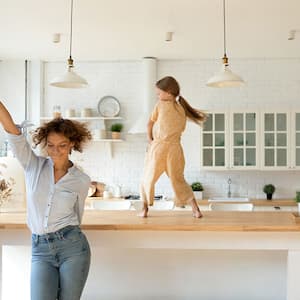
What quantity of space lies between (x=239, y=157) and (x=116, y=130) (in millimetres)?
1705

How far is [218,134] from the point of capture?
248 inches

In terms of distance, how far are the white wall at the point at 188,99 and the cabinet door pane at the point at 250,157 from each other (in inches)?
14.4

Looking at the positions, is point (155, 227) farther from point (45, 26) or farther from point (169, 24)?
point (45, 26)

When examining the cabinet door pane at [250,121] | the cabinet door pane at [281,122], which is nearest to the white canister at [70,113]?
the cabinet door pane at [250,121]

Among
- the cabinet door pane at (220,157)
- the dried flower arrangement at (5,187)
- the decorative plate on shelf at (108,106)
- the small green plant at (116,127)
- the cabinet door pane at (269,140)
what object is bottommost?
the dried flower arrangement at (5,187)

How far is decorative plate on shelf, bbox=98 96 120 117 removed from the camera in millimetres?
6715

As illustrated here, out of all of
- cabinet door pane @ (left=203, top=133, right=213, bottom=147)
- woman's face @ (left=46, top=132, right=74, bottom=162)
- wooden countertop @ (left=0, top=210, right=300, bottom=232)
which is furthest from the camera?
cabinet door pane @ (left=203, top=133, right=213, bottom=147)

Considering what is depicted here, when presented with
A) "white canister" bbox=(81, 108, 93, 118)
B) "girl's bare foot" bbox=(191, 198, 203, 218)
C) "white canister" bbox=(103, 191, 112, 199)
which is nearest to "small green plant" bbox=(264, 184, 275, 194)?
"white canister" bbox=(103, 191, 112, 199)

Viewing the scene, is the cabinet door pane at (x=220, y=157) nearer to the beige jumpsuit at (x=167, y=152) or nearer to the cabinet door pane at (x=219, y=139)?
the cabinet door pane at (x=219, y=139)

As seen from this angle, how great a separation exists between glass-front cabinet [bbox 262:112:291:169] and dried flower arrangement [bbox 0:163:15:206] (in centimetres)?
380

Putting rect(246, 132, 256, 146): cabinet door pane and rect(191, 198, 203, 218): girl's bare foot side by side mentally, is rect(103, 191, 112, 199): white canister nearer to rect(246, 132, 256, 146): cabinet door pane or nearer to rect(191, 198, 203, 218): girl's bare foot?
rect(246, 132, 256, 146): cabinet door pane

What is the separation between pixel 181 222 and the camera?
2.93 meters

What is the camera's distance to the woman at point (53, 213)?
91.0 inches

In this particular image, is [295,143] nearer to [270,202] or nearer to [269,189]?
[269,189]
